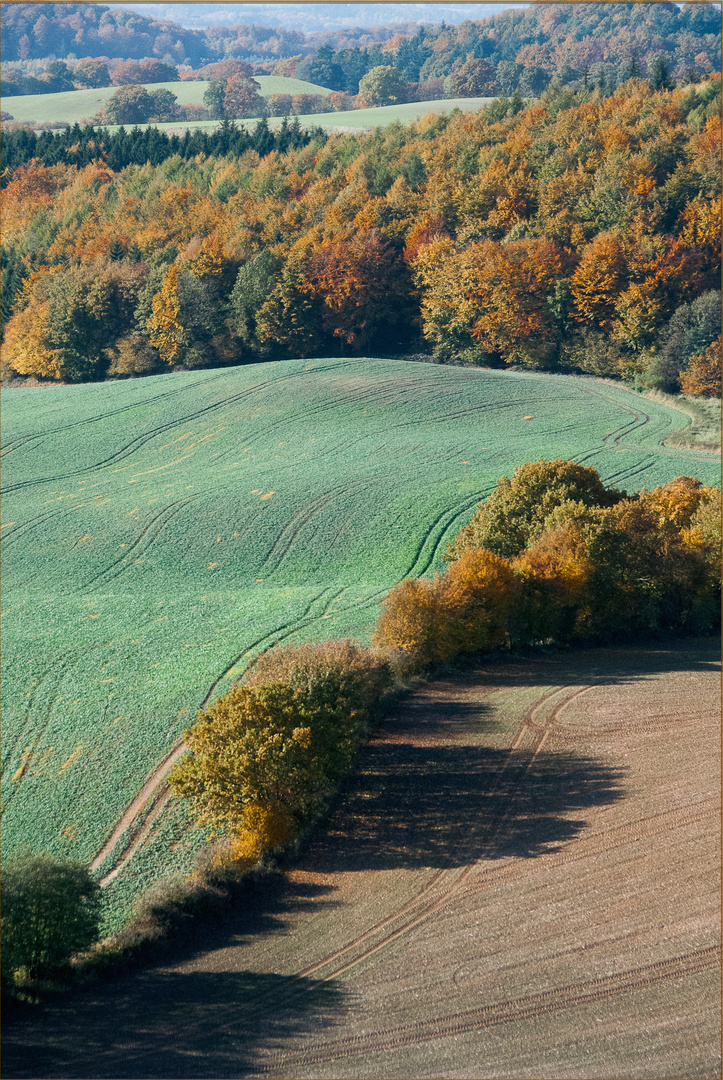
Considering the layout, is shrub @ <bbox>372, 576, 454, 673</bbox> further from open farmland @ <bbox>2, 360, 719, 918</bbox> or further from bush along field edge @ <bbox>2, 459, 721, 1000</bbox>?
open farmland @ <bbox>2, 360, 719, 918</bbox>

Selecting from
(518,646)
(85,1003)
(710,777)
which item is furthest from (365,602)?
(85,1003)

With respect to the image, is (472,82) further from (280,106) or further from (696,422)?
(696,422)

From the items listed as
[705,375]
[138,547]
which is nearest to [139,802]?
[138,547]

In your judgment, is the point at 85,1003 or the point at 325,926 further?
the point at 325,926

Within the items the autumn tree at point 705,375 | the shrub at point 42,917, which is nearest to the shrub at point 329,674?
the shrub at point 42,917

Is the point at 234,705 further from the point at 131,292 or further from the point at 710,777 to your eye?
the point at 131,292

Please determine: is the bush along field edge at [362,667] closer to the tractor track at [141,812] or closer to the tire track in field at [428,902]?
the tractor track at [141,812]
